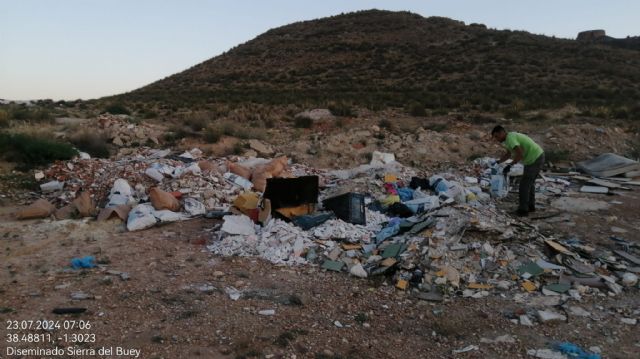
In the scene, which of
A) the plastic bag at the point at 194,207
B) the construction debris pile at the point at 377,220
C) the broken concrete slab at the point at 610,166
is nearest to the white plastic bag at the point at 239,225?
the construction debris pile at the point at 377,220

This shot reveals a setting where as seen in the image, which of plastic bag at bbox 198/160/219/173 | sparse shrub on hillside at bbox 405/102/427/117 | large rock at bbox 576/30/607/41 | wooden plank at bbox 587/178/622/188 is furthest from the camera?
large rock at bbox 576/30/607/41

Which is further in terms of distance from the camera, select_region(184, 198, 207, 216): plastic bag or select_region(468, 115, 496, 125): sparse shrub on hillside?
select_region(468, 115, 496, 125): sparse shrub on hillside

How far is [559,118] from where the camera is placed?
13.5 meters

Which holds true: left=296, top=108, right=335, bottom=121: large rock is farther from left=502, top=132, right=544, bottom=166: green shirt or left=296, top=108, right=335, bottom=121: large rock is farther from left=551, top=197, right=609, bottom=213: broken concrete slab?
left=502, top=132, right=544, bottom=166: green shirt

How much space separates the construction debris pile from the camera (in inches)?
177

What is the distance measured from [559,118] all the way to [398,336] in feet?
40.0

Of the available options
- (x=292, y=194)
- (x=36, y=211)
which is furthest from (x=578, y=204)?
(x=36, y=211)

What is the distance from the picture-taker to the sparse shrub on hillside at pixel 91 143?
32.6 feet

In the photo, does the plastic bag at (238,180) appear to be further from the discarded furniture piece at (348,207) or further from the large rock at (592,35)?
the large rock at (592,35)

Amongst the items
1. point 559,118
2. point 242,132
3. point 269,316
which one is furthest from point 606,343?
point 559,118

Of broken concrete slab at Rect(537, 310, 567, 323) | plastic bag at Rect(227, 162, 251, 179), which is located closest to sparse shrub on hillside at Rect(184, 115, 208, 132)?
plastic bag at Rect(227, 162, 251, 179)

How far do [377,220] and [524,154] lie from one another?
7.13 ft

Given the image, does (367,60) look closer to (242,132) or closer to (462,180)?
(242,132)

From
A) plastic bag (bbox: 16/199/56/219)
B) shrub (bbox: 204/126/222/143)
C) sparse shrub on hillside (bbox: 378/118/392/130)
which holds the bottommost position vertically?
plastic bag (bbox: 16/199/56/219)
